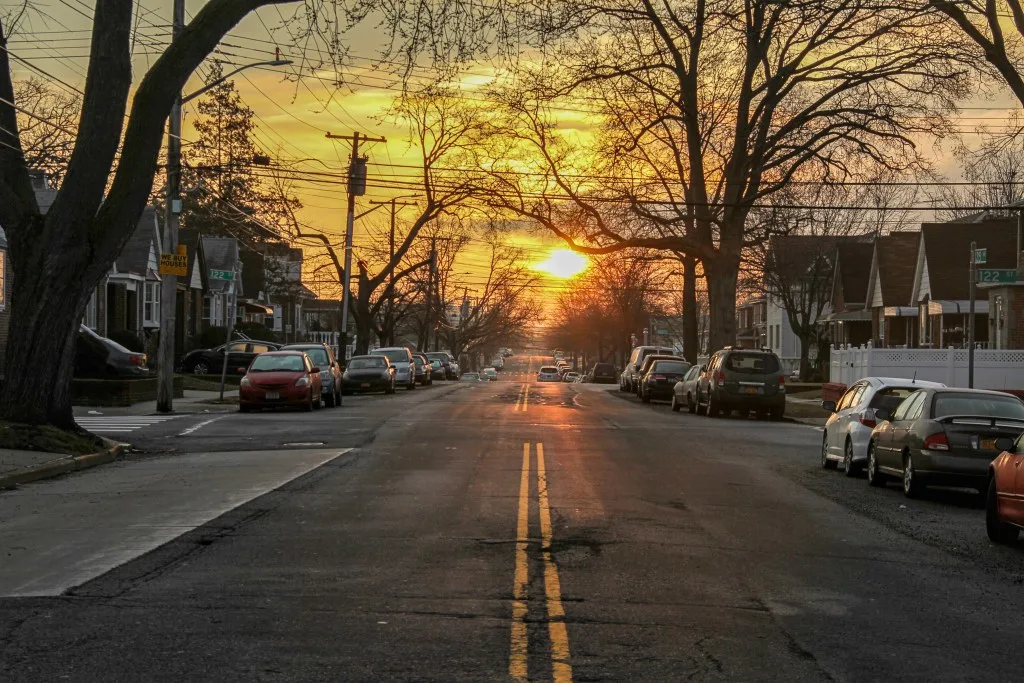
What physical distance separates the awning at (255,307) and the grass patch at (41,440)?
6569 cm

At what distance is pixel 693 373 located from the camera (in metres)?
38.7

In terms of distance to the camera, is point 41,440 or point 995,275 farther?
point 995,275

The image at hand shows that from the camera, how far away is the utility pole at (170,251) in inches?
1167

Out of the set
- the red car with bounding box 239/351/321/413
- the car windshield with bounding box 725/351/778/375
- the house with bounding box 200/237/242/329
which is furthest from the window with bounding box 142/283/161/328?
the car windshield with bounding box 725/351/778/375

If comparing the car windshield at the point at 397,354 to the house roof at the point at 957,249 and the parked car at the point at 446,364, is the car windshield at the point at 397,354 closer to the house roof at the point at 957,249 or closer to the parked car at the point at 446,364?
the house roof at the point at 957,249

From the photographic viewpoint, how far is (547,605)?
8586mm

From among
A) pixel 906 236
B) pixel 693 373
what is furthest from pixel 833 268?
pixel 693 373

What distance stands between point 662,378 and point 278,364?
15144mm

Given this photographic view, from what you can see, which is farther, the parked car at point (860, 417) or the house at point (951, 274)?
the house at point (951, 274)

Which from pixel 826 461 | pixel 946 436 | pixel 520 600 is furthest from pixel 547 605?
pixel 826 461

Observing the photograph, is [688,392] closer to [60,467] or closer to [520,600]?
[60,467]

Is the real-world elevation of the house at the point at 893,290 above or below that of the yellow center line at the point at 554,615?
above

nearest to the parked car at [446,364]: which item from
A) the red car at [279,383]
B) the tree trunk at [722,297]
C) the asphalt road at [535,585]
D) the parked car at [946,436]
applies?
the tree trunk at [722,297]

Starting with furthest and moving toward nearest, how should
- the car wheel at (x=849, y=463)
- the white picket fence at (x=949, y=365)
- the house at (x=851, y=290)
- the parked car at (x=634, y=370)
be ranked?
the house at (x=851, y=290), the parked car at (x=634, y=370), the white picket fence at (x=949, y=365), the car wheel at (x=849, y=463)
